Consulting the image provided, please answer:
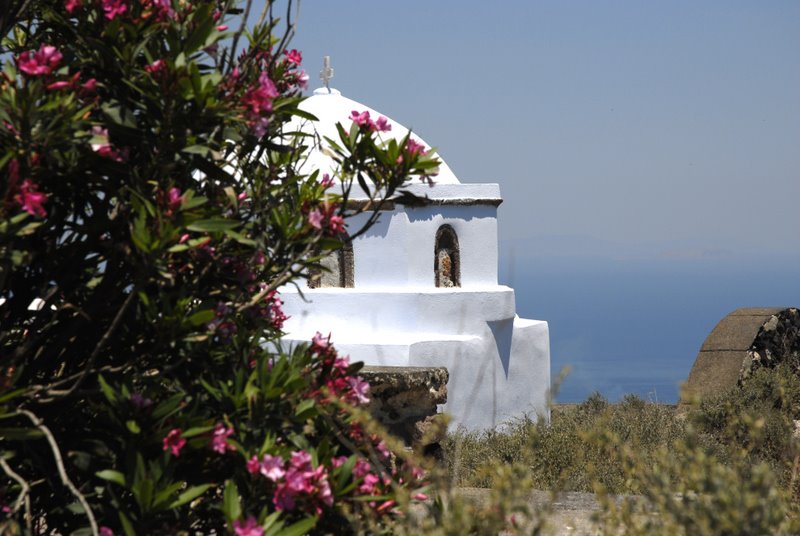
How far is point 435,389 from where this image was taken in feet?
23.0

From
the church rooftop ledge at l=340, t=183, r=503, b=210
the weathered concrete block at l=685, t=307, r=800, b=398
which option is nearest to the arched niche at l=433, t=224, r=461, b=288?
the church rooftop ledge at l=340, t=183, r=503, b=210

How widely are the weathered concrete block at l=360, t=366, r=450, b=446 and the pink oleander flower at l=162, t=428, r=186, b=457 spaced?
12.0 feet

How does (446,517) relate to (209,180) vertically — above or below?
below

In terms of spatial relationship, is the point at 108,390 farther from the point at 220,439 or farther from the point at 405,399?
the point at 405,399

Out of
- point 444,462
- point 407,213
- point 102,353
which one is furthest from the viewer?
point 407,213

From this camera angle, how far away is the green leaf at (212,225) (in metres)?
3.20

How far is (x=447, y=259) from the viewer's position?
15766 millimetres

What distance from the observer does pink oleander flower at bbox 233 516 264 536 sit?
3.04 m

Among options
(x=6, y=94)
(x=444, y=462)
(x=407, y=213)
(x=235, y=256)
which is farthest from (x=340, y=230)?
(x=407, y=213)

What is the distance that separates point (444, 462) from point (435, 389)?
50cm

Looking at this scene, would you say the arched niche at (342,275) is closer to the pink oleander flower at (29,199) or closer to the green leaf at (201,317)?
the green leaf at (201,317)

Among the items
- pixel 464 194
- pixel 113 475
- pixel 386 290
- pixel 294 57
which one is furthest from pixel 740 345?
pixel 113 475

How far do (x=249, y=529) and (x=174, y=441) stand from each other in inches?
14.6

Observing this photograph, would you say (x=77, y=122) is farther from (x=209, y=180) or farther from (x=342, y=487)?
(x=342, y=487)
